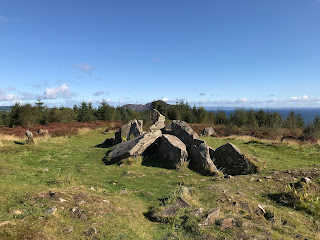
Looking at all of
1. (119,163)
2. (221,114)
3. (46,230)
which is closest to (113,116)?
(221,114)

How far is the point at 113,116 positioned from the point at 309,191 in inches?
2199

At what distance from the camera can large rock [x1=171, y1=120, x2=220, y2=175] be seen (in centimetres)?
1222

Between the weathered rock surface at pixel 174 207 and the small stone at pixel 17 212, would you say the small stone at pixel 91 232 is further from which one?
the weathered rock surface at pixel 174 207

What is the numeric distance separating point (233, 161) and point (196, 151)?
2.28m

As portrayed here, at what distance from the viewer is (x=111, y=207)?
601cm

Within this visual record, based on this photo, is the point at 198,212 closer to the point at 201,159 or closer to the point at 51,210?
the point at 51,210

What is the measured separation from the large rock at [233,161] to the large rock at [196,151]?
1.25m

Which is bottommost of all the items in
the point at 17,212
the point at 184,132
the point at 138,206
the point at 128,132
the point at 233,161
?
the point at 233,161

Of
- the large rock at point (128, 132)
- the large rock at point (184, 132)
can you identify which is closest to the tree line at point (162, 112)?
the large rock at point (128, 132)

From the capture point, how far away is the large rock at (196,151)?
12219mm

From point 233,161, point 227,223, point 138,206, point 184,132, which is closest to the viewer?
point 227,223

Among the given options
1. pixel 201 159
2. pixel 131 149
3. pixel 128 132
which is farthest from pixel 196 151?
pixel 128 132

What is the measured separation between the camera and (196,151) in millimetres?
13258

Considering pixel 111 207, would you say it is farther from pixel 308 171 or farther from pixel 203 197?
pixel 308 171
